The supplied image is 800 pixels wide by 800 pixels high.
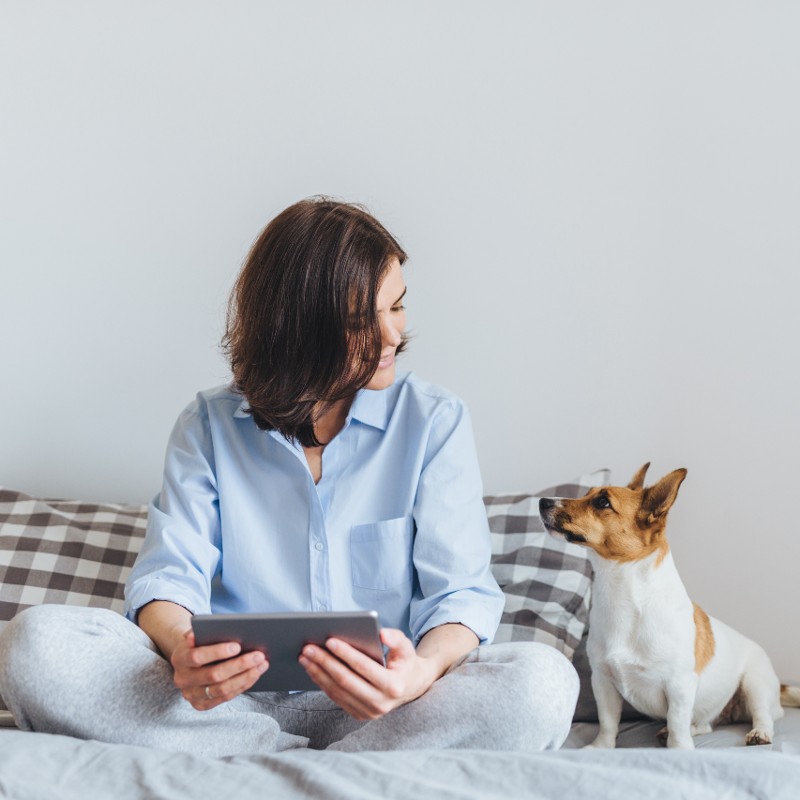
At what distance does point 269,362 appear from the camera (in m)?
1.35

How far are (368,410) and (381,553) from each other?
0.69 ft

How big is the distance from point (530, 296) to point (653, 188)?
0.31 m

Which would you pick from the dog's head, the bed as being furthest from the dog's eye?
the bed

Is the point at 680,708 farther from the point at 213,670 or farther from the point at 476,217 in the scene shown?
the point at 476,217

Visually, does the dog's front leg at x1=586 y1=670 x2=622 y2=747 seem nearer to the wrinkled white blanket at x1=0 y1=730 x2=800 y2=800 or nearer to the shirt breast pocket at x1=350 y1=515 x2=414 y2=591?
the shirt breast pocket at x1=350 y1=515 x2=414 y2=591

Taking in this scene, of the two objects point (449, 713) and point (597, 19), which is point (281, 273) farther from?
point (597, 19)

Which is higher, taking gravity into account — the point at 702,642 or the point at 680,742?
the point at 702,642

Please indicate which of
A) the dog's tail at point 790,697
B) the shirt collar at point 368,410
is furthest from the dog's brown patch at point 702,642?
the shirt collar at point 368,410

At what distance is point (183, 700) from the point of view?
111 centimetres

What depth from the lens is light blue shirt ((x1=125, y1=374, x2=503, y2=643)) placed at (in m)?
1.31

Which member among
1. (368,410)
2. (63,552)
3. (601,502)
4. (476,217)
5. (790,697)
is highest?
(476,217)

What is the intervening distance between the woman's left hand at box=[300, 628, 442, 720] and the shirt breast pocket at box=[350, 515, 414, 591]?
263 mm

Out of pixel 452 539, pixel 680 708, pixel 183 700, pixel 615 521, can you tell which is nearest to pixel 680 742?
pixel 680 708

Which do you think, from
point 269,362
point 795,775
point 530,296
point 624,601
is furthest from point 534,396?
point 795,775
